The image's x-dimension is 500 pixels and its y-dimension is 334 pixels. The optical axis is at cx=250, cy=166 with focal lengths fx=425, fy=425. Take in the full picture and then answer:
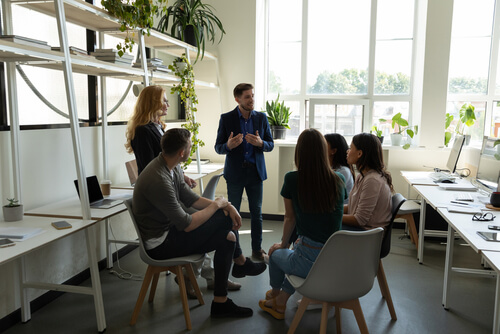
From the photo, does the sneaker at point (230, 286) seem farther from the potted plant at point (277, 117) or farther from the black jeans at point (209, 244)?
the potted plant at point (277, 117)

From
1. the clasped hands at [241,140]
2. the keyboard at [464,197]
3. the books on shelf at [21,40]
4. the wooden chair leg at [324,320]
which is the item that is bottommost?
the wooden chair leg at [324,320]

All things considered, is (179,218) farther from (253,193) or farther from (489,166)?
(489,166)

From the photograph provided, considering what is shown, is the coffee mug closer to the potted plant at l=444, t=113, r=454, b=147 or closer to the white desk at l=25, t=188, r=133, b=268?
the potted plant at l=444, t=113, r=454, b=147

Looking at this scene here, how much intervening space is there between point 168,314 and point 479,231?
1.90 meters

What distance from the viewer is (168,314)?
8.82 feet

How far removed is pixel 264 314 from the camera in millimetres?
2686

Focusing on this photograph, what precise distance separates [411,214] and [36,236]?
128 inches

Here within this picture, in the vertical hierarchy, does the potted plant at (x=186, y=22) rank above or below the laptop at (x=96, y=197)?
above

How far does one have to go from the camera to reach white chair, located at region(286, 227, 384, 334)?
6.34 ft

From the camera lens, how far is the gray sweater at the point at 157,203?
2311 mm

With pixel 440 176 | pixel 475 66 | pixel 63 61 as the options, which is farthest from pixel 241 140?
pixel 475 66

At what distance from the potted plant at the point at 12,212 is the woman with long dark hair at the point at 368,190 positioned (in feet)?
6.19

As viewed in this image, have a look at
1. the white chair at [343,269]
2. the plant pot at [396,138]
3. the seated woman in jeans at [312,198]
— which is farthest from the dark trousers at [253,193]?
the plant pot at [396,138]

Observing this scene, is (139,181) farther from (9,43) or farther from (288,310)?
(288,310)
